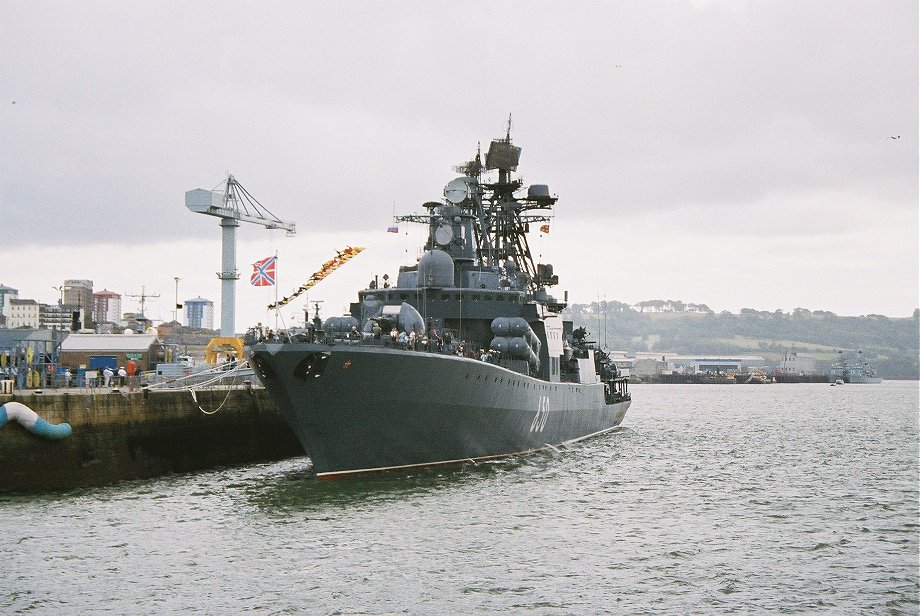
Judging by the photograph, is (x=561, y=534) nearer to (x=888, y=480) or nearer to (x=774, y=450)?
(x=888, y=480)

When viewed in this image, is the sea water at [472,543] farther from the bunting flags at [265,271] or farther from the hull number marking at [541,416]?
the bunting flags at [265,271]

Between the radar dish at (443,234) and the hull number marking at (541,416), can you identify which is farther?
the radar dish at (443,234)

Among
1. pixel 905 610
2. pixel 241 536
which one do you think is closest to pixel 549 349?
pixel 241 536

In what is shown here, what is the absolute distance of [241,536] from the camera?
19.4 metres

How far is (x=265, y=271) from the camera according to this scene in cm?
3950

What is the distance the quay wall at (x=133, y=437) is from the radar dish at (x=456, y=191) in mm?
11658

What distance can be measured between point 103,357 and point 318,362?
2639 cm

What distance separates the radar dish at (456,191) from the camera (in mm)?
40281

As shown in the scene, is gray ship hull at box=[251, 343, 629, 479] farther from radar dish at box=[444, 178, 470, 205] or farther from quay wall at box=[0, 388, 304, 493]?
radar dish at box=[444, 178, 470, 205]

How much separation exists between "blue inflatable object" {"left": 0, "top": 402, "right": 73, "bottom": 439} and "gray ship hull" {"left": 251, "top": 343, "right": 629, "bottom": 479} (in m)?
5.44

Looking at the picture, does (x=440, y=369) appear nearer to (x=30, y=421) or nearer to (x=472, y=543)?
(x=472, y=543)

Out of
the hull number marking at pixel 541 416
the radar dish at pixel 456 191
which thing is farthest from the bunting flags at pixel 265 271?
the hull number marking at pixel 541 416

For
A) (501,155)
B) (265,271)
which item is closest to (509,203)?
(501,155)

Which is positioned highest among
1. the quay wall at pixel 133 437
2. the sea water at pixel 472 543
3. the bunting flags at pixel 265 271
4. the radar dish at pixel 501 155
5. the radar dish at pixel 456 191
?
the radar dish at pixel 501 155
